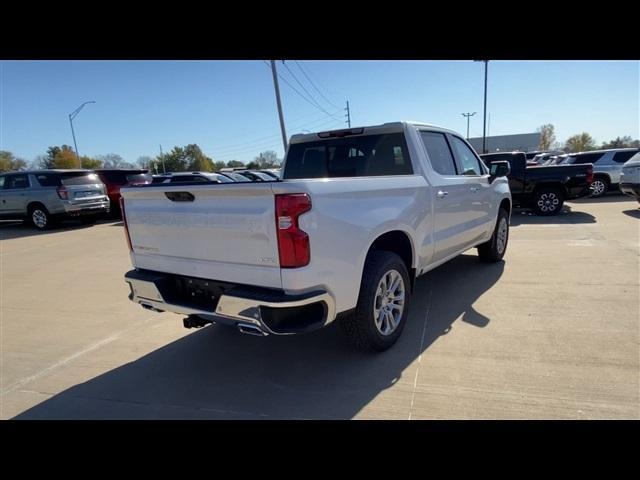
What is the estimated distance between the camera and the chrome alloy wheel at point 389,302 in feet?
10.1

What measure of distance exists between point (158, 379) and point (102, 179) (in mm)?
13011

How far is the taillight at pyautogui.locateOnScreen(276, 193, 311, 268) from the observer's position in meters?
2.26

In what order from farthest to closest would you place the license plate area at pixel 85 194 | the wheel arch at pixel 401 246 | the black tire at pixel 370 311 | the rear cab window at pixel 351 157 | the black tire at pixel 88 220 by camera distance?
the black tire at pixel 88 220 → the license plate area at pixel 85 194 → the rear cab window at pixel 351 157 → the wheel arch at pixel 401 246 → the black tire at pixel 370 311

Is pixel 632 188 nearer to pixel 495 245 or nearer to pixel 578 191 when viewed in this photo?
pixel 578 191

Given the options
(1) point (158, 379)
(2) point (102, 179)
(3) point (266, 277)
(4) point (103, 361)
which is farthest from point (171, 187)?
(2) point (102, 179)

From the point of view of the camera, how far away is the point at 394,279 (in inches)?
128

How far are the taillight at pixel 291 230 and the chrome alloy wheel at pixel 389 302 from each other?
3.12ft

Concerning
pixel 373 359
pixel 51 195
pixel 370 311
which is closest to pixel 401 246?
pixel 370 311

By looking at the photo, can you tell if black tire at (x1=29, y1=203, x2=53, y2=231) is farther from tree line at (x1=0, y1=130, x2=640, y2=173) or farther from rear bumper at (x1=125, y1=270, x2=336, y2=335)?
tree line at (x1=0, y1=130, x2=640, y2=173)

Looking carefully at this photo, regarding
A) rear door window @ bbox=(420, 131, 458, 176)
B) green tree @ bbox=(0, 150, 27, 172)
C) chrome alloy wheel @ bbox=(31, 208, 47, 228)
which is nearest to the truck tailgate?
rear door window @ bbox=(420, 131, 458, 176)

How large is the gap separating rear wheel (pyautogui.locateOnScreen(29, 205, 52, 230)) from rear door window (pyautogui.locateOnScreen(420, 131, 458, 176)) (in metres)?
12.7

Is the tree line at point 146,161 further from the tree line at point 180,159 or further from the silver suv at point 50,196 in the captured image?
the silver suv at point 50,196

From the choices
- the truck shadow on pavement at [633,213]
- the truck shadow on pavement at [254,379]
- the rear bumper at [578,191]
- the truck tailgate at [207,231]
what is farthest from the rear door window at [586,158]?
the truck tailgate at [207,231]
